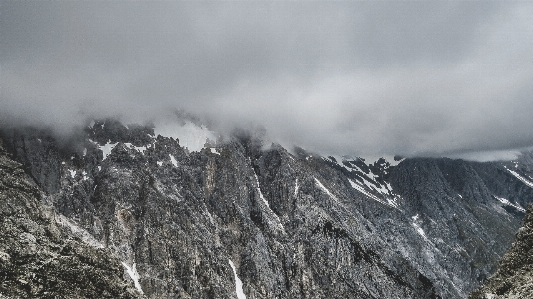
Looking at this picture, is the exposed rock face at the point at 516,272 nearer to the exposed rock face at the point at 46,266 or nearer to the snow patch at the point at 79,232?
the exposed rock face at the point at 46,266

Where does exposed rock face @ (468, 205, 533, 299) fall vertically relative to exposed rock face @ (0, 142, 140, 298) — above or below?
below

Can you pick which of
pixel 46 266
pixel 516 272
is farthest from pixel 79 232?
pixel 516 272

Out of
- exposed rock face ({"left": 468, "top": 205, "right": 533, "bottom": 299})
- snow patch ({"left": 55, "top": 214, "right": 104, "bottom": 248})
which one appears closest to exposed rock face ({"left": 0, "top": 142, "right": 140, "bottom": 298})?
snow patch ({"left": 55, "top": 214, "right": 104, "bottom": 248})

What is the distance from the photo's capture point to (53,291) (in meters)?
69.4

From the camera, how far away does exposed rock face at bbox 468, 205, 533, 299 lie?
44463 mm

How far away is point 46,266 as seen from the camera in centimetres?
7562

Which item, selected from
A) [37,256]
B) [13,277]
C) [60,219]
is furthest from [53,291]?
[60,219]

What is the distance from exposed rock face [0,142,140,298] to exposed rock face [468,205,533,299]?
7032 centimetres

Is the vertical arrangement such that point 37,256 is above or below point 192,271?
below

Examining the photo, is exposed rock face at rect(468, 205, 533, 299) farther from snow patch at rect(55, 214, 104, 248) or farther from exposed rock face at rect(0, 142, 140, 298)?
snow patch at rect(55, 214, 104, 248)

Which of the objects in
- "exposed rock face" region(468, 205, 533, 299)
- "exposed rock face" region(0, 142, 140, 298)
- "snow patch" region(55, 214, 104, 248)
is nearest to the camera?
"exposed rock face" region(468, 205, 533, 299)

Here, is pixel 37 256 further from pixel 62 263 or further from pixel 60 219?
pixel 60 219

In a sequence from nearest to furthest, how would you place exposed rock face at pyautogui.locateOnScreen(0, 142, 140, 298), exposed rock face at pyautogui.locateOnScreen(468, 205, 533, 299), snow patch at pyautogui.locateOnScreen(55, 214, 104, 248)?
exposed rock face at pyautogui.locateOnScreen(468, 205, 533, 299) < exposed rock face at pyautogui.locateOnScreen(0, 142, 140, 298) < snow patch at pyautogui.locateOnScreen(55, 214, 104, 248)

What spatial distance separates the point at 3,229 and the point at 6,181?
50.3 m
